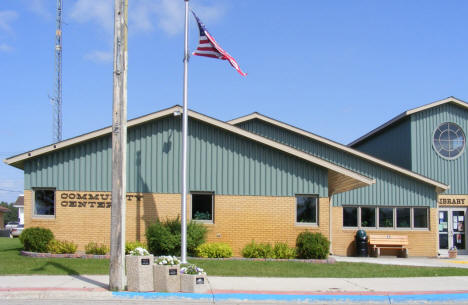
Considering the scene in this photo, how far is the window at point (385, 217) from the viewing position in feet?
82.0

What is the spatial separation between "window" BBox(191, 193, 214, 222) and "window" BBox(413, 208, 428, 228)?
1043cm

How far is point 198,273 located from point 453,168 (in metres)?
18.5

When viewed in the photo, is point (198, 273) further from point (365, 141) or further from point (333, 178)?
point (365, 141)

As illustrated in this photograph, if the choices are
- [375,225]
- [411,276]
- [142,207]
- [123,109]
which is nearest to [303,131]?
[375,225]

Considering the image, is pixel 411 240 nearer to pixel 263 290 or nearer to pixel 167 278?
pixel 263 290

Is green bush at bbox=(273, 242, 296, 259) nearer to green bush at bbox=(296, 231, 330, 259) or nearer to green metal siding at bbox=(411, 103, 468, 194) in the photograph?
green bush at bbox=(296, 231, 330, 259)

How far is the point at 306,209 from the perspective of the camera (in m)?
19.9

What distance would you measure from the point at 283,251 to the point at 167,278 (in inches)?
304

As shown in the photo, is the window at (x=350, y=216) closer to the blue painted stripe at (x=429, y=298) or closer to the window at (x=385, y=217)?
the window at (x=385, y=217)

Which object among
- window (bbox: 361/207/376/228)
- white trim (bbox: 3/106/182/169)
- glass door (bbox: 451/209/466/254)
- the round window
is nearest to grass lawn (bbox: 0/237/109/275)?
white trim (bbox: 3/106/182/169)

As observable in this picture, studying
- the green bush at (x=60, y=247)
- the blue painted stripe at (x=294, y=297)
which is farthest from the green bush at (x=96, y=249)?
the blue painted stripe at (x=294, y=297)

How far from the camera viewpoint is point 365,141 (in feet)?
108

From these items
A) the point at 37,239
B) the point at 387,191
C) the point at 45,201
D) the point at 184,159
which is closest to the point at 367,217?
the point at 387,191

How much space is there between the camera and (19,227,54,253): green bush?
18.7 meters
